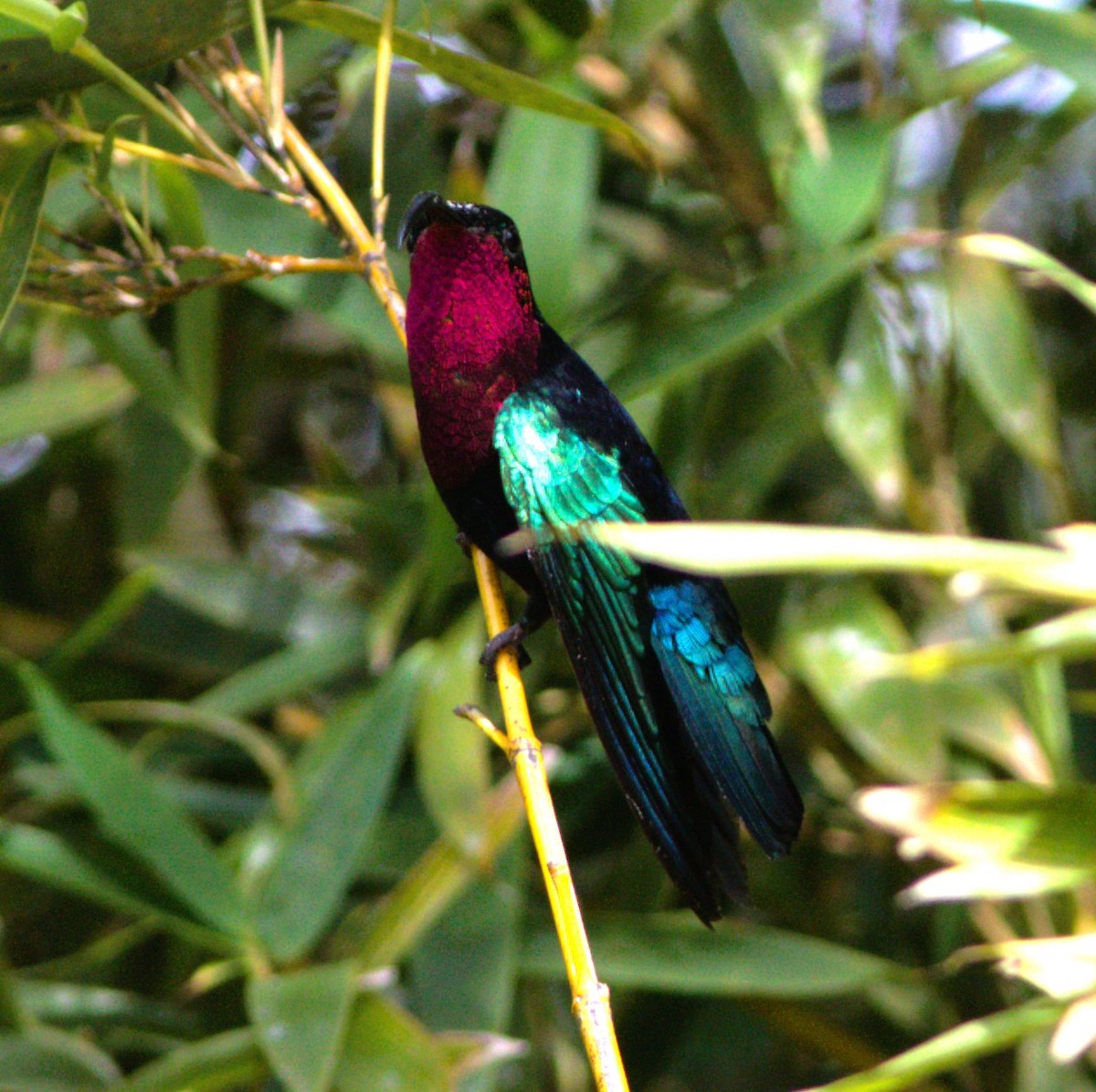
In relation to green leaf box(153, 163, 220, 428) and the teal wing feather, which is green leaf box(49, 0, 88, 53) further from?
green leaf box(153, 163, 220, 428)

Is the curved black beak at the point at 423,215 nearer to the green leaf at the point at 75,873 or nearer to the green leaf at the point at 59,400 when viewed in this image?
the green leaf at the point at 59,400

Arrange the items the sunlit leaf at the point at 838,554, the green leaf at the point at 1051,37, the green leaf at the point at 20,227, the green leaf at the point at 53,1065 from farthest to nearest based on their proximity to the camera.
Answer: the green leaf at the point at 53,1065 < the green leaf at the point at 1051,37 < the green leaf at the point at 20,227 < the sunlit leaf at the point at 838,554

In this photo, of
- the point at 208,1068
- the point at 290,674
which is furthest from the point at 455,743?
the point at 208,1068

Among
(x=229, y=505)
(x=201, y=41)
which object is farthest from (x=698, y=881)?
(x=229, y=505)

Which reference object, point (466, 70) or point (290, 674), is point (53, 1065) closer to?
point (290, 674)

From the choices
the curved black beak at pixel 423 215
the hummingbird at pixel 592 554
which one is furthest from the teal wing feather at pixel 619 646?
the curved black beak at pixel 423 215

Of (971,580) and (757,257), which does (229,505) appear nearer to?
(757,257)

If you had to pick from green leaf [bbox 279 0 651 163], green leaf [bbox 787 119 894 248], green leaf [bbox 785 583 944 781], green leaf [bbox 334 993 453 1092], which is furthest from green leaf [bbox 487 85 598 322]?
green leaf [bbox 334 993 453 1092]
